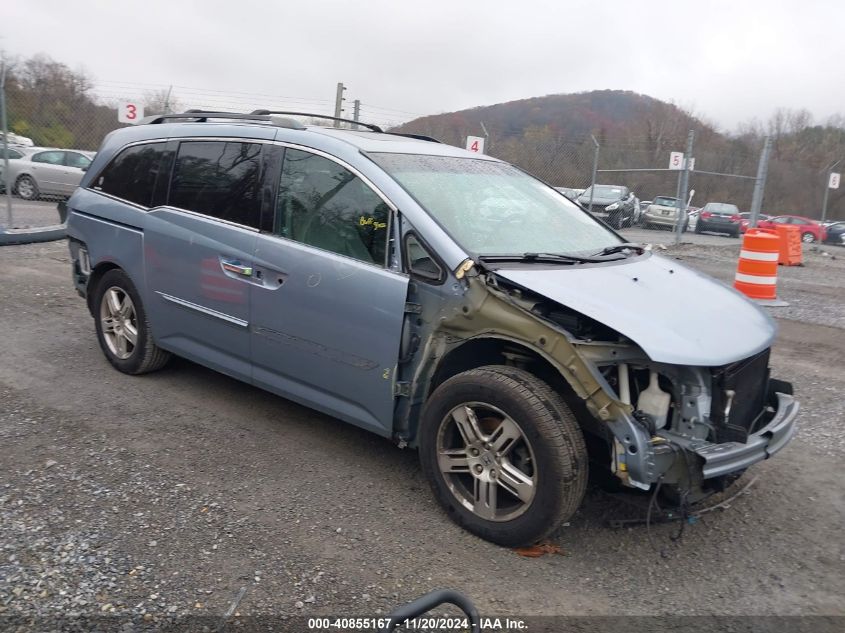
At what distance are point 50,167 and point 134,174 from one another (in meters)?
15.0

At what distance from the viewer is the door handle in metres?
4.16

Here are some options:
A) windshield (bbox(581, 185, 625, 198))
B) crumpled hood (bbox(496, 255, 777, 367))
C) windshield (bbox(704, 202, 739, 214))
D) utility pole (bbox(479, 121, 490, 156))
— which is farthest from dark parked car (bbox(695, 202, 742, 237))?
crumpled hood (bbox(496, 255, 777, 367))

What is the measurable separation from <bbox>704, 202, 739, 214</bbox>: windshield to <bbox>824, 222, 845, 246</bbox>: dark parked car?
517 centimetres

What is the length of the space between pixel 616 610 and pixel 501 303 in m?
1.40

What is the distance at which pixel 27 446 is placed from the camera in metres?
4.00

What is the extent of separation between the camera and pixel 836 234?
28891 millimetres

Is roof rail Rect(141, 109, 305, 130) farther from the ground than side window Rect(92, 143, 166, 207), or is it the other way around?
roof rail Rect(141, 109, 305, 130)

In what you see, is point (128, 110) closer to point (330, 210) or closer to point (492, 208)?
point (330, 210)

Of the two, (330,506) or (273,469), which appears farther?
(273,469)

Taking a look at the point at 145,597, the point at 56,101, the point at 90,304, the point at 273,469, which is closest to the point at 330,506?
the point at 273,469

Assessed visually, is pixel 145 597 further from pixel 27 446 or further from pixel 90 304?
pixel 90 304

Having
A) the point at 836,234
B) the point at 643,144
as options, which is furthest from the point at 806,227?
the point at 643,144

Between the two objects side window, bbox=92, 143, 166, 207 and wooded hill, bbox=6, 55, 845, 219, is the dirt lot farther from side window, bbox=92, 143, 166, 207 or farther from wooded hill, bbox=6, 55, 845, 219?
wooded hill, bbox=6, 55, 845, 219

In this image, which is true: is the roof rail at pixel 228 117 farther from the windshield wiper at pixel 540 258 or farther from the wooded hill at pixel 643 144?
the wooded hill at pixel 643 144
